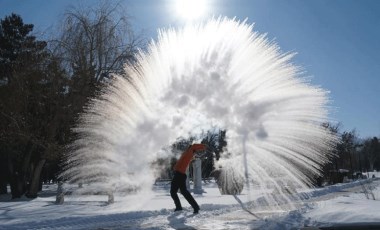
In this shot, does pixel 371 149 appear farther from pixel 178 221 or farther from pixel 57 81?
pixel 178 221

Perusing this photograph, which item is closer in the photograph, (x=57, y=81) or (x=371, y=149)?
(x=57, y=81)

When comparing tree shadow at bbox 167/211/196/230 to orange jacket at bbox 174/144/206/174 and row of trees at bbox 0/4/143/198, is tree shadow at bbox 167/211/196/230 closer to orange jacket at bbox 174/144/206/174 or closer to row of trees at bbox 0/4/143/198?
orange jacket at bbox 174/144/206/174

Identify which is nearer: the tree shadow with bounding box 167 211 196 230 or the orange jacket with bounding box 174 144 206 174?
the tree shadow with bounding box 167 211 196 230

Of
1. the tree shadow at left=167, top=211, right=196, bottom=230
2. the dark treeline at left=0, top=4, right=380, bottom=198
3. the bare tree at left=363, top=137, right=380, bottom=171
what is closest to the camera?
the tree shadow at left=167, top=211, right=196, bottom=230

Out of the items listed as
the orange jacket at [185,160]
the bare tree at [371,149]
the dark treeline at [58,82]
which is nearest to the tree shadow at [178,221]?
the orange jacket at [185,160]

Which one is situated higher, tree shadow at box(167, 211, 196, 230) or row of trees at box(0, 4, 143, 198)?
row of trees at box(0, 4, 143, 198)

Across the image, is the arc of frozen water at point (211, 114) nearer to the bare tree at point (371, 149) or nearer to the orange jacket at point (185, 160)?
the orange jacket at point (185, 160)

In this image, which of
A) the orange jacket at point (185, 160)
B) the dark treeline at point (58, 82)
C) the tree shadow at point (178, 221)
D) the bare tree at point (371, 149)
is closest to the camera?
the tree shadow at point (178, 221)

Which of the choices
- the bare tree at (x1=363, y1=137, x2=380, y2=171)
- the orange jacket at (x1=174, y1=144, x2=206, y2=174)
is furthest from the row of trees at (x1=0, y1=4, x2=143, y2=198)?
the bare tree at (x1=363, y1=137, x2=380, y2=171)

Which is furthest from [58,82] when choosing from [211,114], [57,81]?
[211,114]

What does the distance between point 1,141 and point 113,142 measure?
8056mm

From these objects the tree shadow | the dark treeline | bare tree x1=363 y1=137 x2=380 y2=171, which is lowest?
the tree shadow

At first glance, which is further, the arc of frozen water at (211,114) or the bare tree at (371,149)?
the bare tree at (371,149)

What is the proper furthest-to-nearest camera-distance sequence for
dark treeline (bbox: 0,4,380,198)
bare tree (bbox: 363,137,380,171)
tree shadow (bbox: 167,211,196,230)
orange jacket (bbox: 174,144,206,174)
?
bare tree (bbox: 363,137,380,171) < dark treeline (bbox: 0,4,380,198) < orange jacket (bbox: 174,144,206,174) < tree shadow (bbox: 167,211,196,230)
